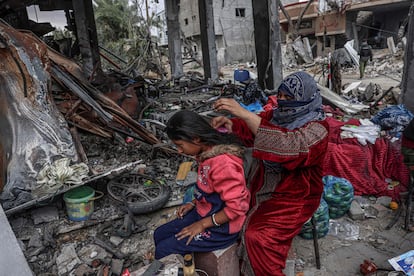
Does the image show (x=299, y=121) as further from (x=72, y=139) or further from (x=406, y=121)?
(x=406, y=121)

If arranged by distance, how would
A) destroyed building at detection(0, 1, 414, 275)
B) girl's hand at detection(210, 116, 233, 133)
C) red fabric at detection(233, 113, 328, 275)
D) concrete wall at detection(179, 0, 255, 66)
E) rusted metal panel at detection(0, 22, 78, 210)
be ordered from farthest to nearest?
1. concrete wall at detection(179, 0, 255, 66)
2. rusted metal panel at detection(0, 22, 78, 210)
3. destroyed building at detection(0, 1, 414, 275)
4. girl's hand at detection(210, 116, 233, 133)
5. red fabric at detection(233, 113, 328, 275)

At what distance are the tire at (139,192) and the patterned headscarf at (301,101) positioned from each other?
200 cm

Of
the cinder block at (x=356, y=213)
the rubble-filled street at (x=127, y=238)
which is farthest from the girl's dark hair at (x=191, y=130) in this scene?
the cinder block at (x=356, y=213)

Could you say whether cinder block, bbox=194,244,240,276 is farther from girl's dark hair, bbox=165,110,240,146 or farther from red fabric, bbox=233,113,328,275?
girl's dark hair, bbox=165,110,240,146

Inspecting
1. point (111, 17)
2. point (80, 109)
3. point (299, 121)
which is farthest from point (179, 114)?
point (111, 17)

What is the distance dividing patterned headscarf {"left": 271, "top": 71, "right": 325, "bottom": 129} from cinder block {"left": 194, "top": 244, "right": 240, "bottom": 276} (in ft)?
2.96

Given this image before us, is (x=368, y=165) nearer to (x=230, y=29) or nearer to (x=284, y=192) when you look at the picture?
(x=284, y=192)

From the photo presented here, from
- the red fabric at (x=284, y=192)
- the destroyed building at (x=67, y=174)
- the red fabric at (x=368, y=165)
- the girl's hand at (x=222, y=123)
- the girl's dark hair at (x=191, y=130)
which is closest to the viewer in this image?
the red fabric at (x=284, y=192)

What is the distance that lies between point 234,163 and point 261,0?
16.0 ft

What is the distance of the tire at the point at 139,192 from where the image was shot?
3.28 meters

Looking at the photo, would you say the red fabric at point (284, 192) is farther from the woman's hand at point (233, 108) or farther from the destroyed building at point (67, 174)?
the destroyed building at point (67, 174)

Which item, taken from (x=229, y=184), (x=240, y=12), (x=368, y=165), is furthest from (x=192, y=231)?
(x=240, y=12)

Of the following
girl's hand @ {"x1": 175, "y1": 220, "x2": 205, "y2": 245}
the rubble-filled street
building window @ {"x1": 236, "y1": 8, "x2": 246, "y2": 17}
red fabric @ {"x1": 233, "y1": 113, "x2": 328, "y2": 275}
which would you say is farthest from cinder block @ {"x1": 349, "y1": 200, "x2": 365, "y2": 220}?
building window @ {"x1": 236, "y1": 8, "x2": 246, "y2": 17}

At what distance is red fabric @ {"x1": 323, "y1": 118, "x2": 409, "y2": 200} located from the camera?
385 centimetres
